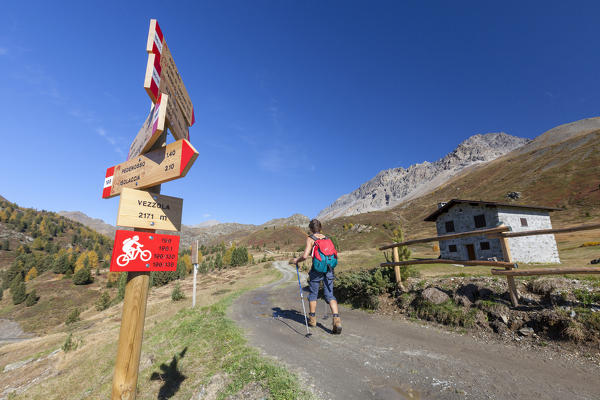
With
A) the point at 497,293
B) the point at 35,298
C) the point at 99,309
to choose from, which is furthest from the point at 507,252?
the point at 35,298

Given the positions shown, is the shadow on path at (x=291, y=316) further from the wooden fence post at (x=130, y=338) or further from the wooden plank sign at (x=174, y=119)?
the wooden plank sign at (x=174, y=119)

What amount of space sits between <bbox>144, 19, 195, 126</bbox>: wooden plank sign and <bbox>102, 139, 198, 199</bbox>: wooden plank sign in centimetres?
90

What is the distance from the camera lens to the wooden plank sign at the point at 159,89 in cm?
328

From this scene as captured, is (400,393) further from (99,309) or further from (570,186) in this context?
(570,186)

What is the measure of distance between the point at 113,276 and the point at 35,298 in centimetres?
1691

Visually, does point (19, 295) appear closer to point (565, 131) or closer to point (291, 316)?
point (291, 316)

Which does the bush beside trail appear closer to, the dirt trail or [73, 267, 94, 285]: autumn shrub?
the dirt trail

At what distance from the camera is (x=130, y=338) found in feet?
9.98

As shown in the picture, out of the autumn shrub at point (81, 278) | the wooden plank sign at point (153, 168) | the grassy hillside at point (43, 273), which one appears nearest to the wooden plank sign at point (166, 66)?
the wooden plank sign at point (153, 168)

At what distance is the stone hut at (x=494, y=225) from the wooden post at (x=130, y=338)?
24.9 metres

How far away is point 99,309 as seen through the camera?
44531 millimetres

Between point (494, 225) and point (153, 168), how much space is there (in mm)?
28241

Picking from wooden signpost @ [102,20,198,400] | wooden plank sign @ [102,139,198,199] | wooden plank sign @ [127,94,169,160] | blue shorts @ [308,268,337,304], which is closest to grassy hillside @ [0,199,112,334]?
blue shorts @ [308,268,337,304]

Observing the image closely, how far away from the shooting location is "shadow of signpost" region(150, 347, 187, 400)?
4.55m
